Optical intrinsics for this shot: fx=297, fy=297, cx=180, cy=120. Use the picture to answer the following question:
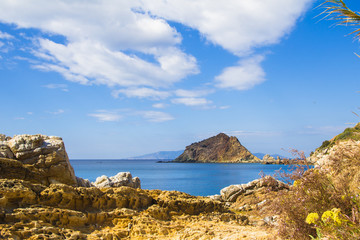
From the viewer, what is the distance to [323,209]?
209 inches

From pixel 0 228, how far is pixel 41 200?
1.68 m

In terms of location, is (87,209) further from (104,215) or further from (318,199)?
(318,199)

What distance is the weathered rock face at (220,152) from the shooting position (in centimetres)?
17664

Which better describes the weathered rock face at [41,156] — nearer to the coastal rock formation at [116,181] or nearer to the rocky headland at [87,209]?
the rocky headland at [87,209]

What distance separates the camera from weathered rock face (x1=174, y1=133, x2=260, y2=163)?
177 m

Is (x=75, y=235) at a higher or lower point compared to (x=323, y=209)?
lower

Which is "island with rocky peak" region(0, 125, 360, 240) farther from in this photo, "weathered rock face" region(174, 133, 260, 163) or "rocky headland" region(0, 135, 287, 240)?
"weathered rock face" region(174, 133, 260, 163)

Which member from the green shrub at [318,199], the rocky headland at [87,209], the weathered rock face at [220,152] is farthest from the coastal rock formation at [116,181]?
the weathered rock face at [220,152]

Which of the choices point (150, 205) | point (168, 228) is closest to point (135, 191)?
point (150, 205)

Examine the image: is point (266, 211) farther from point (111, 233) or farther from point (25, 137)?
point (25, 137)

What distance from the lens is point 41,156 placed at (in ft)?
37.9

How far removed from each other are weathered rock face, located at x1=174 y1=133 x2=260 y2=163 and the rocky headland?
168064mm

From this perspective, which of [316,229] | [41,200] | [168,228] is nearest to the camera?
[316,229]

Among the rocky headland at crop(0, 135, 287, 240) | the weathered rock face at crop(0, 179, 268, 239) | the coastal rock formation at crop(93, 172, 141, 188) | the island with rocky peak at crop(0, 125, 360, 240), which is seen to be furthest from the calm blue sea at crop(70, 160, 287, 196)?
Answer: the coastal rock formation at crop(93, 172, 141, 188)
